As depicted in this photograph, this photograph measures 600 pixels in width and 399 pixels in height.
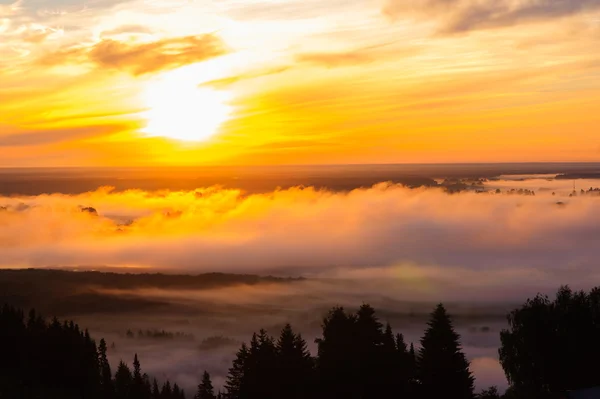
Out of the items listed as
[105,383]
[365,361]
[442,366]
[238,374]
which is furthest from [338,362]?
[105,383]

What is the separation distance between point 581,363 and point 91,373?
46.6 m

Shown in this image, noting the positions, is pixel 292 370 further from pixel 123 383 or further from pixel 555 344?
pixel 123 383

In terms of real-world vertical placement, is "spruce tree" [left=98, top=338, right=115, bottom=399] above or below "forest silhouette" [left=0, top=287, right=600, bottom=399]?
below

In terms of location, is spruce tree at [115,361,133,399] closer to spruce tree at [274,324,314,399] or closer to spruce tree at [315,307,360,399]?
spruce tree at [274,324,314,399]

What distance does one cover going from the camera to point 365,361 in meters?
39.6

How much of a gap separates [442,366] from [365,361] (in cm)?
460

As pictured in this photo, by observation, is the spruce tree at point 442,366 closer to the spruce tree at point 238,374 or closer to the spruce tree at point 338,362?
the spruce tree at point 338,362

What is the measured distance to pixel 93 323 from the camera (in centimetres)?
18212

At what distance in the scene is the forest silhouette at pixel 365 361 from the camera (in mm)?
39219

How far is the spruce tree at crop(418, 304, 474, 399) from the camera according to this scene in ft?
127

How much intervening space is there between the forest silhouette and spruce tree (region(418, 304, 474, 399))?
60 mm

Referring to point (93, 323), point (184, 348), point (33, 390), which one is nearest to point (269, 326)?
point (184, 348)

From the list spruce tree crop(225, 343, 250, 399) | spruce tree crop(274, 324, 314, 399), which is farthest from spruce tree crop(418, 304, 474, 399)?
spruce tree crop(225, 343, 250, 399)

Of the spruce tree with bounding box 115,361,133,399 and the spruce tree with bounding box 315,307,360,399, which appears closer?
the spruce tree with bounding box 315,307,360,399
